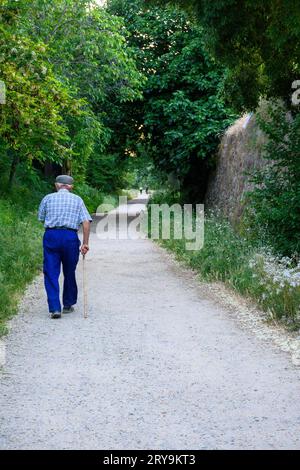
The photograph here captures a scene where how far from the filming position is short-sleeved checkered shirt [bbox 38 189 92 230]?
8.56 m

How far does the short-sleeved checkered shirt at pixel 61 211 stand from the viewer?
8.56 m

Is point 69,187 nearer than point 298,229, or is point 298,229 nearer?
point 69,187

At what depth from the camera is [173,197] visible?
2977cm

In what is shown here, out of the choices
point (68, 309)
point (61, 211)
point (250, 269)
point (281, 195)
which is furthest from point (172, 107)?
point (68, 309)

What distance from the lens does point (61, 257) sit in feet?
28.5

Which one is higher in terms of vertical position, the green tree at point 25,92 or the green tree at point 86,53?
the green tree at point 86,53

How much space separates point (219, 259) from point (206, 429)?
7.13 metres

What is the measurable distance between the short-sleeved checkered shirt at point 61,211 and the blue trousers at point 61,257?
125 millimetres

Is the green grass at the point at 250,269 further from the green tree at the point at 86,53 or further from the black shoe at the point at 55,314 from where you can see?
the green tree at the point at 86,53

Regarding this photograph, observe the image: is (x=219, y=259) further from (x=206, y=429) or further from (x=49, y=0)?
(x=49, y=0)

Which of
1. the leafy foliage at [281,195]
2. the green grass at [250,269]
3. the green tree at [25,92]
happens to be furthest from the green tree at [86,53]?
the leafy foliage at [281,195]

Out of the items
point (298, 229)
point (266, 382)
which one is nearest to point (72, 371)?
point (266, 382)

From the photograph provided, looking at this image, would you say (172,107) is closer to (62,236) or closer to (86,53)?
(86,53)

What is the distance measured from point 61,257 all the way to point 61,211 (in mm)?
660
